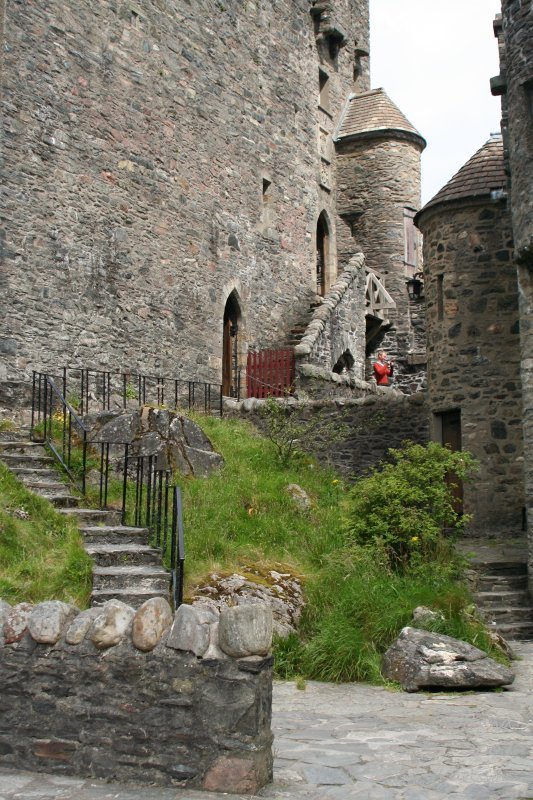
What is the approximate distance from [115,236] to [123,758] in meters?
12.6

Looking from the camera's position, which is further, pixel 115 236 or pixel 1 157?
pixel 115 236

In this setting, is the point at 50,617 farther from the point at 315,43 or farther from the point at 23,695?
the point at 315,43

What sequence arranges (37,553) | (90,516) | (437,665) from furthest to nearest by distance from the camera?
(90,516)
(37,553)
(437,665)

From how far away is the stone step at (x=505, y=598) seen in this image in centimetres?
1170

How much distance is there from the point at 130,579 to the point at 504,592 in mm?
5276

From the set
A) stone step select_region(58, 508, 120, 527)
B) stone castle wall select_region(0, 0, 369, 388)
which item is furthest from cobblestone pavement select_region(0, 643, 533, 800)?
stone castle wall select_region(0, 0, 369, 388)

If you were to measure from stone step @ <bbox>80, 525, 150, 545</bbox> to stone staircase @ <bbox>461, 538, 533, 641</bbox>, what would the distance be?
13.3 feet

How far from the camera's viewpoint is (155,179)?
695 inches

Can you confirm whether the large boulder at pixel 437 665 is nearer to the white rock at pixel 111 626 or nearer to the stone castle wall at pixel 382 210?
the white rock at pixel 111 626

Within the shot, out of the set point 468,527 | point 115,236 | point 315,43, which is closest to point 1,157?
point 115,236

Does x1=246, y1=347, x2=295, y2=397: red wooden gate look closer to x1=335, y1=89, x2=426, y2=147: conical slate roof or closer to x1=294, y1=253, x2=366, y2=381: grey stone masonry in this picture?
x1=294, y1=253, x2=366, y2=381: grey stone masonry

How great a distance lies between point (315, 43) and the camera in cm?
2459

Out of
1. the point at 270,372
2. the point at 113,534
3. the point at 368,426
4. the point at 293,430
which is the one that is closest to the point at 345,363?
the point at 270,372

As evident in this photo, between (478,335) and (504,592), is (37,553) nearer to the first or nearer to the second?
(504,592)
